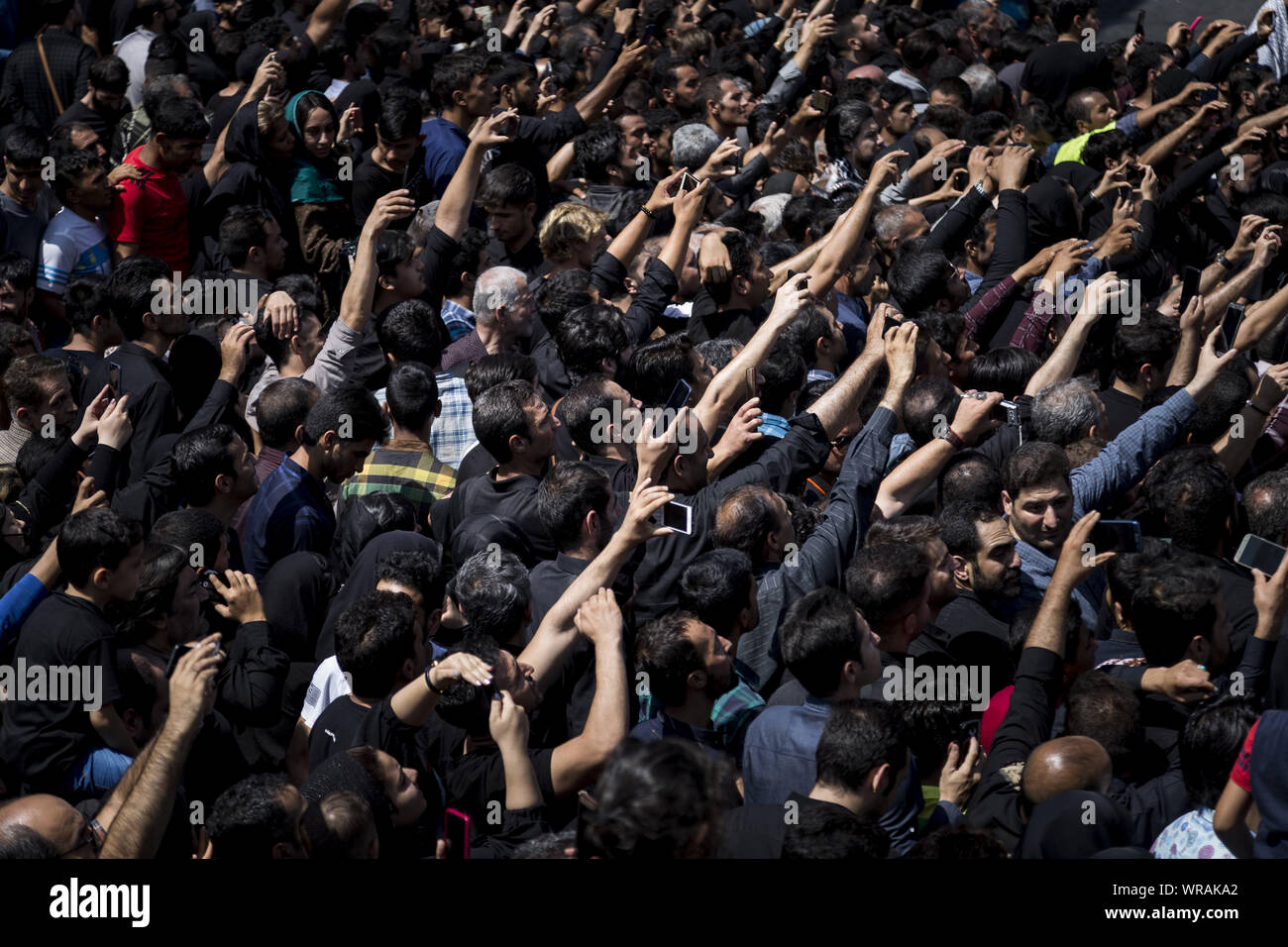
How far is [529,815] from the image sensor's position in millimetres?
3729

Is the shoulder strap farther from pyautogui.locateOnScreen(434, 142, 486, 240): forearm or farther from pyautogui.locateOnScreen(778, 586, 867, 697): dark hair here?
pyautogui.locateOnScreen(778, 586, 867, 697): dark hair

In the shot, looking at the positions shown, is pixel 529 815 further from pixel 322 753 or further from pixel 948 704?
pixel 948 704

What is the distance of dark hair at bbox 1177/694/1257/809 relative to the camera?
3.65m

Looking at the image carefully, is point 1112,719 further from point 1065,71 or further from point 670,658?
point 1065,71

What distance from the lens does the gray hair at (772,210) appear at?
8.84 metres

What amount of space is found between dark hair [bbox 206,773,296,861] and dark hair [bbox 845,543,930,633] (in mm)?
1993

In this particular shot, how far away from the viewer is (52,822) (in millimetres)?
3439

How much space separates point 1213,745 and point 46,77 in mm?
8895

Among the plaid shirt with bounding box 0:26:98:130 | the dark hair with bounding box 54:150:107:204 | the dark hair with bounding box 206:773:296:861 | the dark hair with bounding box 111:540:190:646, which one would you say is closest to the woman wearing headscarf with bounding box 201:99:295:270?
the dark hair with bounding box 54:150:107:204

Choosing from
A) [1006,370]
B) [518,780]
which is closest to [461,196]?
[1006,370]

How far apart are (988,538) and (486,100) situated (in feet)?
17.0

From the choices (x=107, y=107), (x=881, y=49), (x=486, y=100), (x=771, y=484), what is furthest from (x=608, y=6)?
(x=771, y=484)

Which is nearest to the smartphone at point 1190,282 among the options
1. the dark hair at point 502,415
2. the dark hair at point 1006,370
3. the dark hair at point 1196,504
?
the dark hair at point 1006,370

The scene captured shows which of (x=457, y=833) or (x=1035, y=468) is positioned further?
(x=1035, y=468)
